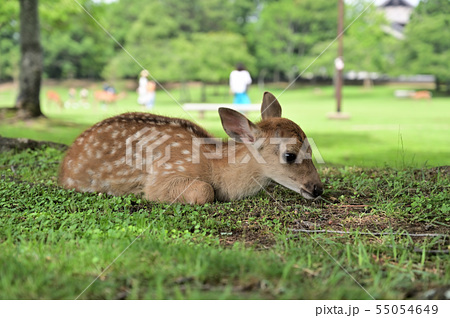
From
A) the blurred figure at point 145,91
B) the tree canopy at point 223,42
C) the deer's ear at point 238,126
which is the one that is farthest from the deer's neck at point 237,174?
the tree canopy at point 223,42

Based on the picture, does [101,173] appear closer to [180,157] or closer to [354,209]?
[180,157]

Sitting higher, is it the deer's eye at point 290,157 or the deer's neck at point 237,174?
the deer's eye at point 290,157

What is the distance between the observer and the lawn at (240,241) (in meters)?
3.01

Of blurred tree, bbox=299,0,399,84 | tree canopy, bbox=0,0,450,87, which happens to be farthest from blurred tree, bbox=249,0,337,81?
blurred tree, bbox=299,0,399,84

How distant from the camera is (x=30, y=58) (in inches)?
526

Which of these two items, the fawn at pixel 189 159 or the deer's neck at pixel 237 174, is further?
the deer's neck at pixel 237 174

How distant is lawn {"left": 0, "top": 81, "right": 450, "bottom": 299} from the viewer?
3.01m

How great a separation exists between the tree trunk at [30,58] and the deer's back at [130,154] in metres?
7.71

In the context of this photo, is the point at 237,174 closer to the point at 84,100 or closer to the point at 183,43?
the point at 183,43

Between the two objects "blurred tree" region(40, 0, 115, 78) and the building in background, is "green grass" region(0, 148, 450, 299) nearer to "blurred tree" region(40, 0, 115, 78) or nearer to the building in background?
"blurred tree" region(40, 0, 115, 78)

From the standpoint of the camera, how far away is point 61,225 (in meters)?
4.36

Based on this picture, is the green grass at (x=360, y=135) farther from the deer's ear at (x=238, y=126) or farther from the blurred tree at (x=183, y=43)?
the blurred tree at (x=183, y=43)

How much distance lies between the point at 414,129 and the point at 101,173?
32.9 ft
